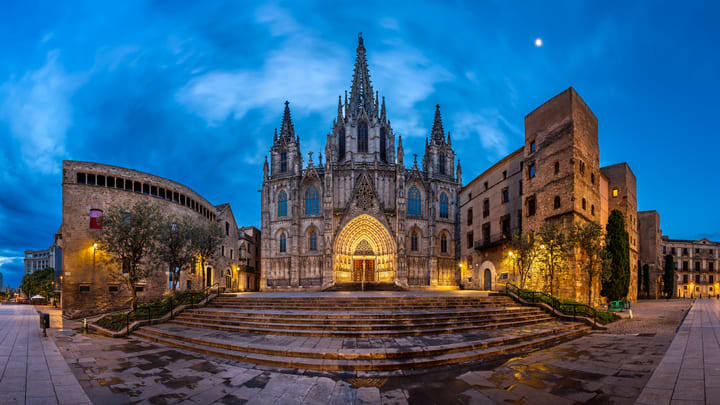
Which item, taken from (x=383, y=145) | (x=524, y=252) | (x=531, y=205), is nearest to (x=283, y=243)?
(x=383, y=145)

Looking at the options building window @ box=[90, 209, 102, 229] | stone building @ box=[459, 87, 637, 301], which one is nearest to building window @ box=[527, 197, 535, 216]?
stone building @ box=[459, 87, 637, 301]

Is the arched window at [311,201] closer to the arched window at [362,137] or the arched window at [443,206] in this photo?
the arched window at [362,137]

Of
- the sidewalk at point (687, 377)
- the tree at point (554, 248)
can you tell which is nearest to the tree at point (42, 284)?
the tree at point (554, 248)

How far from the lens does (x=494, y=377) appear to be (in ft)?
24.7

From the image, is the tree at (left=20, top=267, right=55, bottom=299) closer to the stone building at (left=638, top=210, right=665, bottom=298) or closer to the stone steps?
the stone steps

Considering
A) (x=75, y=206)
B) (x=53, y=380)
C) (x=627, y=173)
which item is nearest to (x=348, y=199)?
(x=75, y=206)

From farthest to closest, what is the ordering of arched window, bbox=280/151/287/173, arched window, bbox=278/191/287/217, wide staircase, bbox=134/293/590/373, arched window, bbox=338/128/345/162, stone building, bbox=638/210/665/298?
arched window, bbox=338/128/345/162 < arched window, bbox=280/151/287/173 < stone building, bbox=638/210/665/298 < arched window, bbox=278/191/287/217 < wide staircase, bbox=134/293/590/373

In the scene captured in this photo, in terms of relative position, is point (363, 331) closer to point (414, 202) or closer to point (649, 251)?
point (414, 202)

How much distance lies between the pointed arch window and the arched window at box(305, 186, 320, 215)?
8.51m

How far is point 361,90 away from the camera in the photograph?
45.3 metres

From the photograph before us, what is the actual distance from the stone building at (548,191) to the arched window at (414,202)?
7017mm

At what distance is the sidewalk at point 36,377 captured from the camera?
6.02m

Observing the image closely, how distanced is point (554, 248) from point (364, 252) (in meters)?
21.5

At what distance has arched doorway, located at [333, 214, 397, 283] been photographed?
121 ft
